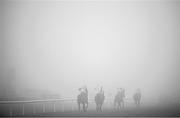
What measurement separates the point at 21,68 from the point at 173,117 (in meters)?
136

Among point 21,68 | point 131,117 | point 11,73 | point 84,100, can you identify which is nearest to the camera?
point 131,117

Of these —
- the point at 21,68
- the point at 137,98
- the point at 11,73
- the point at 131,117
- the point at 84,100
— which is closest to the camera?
the point at 131,117

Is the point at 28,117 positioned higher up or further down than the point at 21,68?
further down

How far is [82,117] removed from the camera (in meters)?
19.7

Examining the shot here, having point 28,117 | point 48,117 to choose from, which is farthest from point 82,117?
point 28,117

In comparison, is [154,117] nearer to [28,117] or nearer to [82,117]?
[82,117]

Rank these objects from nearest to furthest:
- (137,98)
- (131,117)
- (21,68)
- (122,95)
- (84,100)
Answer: (131,117)
(84,100)
(122,95)
(137,98)
(21,68)

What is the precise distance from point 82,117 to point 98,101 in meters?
4.64

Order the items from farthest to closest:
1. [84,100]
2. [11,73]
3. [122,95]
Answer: [11,73] < [122,95] < [84,100]

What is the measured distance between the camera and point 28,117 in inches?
773

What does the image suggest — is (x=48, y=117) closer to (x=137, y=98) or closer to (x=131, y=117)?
(x=131, y=117)

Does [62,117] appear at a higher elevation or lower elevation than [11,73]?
lower

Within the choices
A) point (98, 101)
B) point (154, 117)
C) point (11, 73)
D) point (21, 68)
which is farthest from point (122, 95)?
point (21, 68)

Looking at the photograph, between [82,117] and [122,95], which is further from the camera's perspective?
[122,95]
